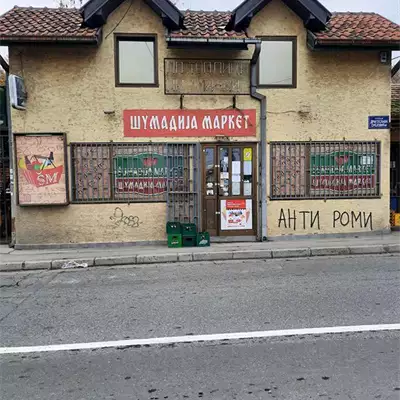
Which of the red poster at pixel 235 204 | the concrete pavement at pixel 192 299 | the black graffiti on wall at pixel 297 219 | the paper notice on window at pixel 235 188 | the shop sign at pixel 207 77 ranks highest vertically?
the shop sign at pixel 207 77

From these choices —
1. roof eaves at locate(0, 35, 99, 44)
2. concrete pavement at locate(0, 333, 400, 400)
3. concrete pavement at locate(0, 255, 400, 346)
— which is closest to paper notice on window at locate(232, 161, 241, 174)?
concrete pavement at locate(0, 255, 400, 346)

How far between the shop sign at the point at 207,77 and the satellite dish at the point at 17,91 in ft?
10.7

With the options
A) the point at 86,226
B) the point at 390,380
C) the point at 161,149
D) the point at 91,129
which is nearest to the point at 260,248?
the point at 161,149

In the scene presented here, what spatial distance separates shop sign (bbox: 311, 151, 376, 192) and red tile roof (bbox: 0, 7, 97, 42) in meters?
6.18

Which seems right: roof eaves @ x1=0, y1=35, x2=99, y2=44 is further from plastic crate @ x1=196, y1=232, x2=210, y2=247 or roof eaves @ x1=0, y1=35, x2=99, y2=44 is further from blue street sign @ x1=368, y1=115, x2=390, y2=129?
blue street sign @ x1=368, y1=115, x2=390, y2=129

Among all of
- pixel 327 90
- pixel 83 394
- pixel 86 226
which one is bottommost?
pixel 83 394

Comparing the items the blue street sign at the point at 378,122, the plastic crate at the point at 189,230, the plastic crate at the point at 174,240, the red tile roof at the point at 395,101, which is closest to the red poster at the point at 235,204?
the plastic crate at the point at 189,230

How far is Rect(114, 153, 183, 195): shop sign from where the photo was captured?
1028 cm

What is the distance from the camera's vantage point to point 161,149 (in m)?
10.4

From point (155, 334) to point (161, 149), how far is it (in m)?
6.25

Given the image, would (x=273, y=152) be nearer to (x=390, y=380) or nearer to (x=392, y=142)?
(x=392, y=142)

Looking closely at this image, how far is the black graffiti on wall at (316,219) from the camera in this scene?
35.1 ft

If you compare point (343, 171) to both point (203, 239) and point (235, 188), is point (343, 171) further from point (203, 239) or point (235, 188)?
point (203, 239)

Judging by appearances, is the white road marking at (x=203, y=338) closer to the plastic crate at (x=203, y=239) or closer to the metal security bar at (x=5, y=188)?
the plastic crate at (x=203, y=239)
